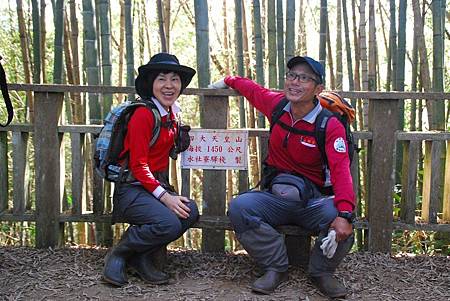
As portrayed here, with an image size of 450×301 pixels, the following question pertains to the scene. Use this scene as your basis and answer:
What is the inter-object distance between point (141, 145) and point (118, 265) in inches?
25.8

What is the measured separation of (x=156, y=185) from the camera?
276 centimetres

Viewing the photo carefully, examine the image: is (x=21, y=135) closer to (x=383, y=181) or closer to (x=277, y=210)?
(x=277, y=210)

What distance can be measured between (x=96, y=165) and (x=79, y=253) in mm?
702

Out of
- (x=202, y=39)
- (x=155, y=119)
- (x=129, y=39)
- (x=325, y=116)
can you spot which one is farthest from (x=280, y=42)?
(x=155, y=119)

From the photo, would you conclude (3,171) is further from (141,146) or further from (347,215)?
(347,215)

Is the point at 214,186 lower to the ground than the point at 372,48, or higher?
lower

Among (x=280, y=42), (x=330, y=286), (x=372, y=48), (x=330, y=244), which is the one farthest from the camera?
(x=372, y=48)

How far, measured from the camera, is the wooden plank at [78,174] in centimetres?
332

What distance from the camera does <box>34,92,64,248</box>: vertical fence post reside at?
3.28m

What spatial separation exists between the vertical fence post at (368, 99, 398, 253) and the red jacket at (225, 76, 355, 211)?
0.58 m

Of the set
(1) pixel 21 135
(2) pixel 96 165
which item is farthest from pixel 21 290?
(1) pixel 21 135

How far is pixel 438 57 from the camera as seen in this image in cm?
404

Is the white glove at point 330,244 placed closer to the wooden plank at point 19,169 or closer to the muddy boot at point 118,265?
the muddy boot at point 118,265

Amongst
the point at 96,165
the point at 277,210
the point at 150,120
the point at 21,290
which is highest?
the point at 150,120
